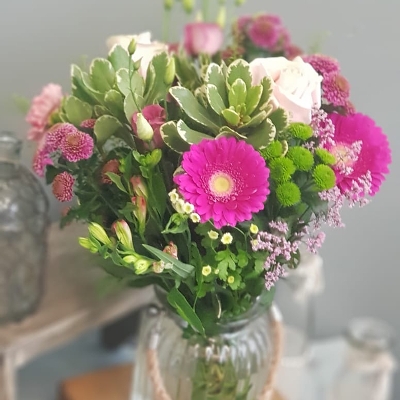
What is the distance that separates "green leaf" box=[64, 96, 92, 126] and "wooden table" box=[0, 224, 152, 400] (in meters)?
0.20

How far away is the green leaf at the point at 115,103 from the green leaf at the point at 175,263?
0.44ft

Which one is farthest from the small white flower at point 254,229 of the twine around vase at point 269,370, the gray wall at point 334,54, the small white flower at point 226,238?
the gray wall at point 334,54

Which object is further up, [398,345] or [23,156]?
[23,156]

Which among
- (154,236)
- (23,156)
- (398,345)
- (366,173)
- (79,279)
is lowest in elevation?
(398,345)

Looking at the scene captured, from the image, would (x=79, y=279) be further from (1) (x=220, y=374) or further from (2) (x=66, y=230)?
(1) (x=220, y=374)

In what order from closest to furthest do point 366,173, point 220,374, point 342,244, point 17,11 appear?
point 366,173, point 220,374, point 17,11, point 342,244

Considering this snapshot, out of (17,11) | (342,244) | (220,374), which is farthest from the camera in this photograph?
(342,244)

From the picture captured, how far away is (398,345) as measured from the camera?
1114mm

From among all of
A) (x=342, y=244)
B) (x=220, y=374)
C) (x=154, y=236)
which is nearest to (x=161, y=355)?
(x=220, y=374)

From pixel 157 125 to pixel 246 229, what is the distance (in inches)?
4.8

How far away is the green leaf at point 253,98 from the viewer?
19.7 inches

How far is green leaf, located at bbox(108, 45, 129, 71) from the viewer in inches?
21.8

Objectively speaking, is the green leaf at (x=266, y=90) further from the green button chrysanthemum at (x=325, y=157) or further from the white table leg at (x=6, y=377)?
the white table leg at (x=6, y=377)

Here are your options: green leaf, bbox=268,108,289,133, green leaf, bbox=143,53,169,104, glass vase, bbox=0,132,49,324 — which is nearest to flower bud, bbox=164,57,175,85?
green leaf, bbox=143,53,169,104
